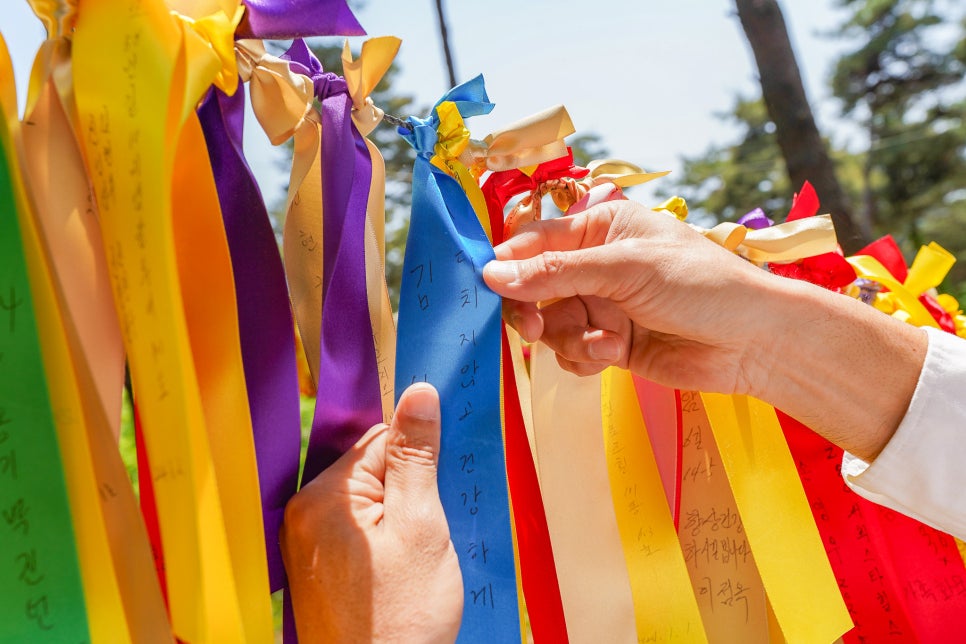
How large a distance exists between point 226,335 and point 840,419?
0.79m

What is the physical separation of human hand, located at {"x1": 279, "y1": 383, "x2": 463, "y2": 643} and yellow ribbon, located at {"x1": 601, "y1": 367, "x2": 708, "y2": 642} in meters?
0.35

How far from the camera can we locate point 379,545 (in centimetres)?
65

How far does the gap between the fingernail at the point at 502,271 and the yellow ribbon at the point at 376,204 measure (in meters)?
0.11

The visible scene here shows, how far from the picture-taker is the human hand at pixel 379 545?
63 centimetres

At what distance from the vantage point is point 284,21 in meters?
0.67

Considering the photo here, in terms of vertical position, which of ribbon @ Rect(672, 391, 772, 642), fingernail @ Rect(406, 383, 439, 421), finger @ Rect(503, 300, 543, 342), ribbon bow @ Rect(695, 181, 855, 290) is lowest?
ribbon @ Rect(672, 391, 772, 642)

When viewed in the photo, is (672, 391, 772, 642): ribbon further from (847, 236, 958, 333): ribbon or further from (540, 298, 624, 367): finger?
(847, 236, 958, 333): ribbon

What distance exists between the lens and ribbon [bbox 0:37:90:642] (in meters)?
0.49

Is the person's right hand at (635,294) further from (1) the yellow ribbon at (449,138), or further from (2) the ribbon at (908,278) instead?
(2) the ribbon at (908,278)

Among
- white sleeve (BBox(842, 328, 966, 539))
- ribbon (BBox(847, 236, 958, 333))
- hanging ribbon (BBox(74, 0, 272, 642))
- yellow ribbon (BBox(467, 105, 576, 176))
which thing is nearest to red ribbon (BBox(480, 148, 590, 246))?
yellow ribbon (BBox(467, 105, 576, 176))

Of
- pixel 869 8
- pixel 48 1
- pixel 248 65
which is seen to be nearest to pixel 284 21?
pixel 248 65

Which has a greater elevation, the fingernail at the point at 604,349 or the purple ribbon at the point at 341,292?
the purple ribbon at the point at 341,292

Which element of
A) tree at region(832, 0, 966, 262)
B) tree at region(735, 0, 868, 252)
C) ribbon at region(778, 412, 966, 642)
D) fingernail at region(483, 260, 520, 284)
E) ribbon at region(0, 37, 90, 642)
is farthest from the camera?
tree at region(832, 0, 966, 262)

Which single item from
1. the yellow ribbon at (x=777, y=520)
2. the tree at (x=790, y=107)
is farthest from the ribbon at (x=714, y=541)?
the tree at (x=790, y=107)
